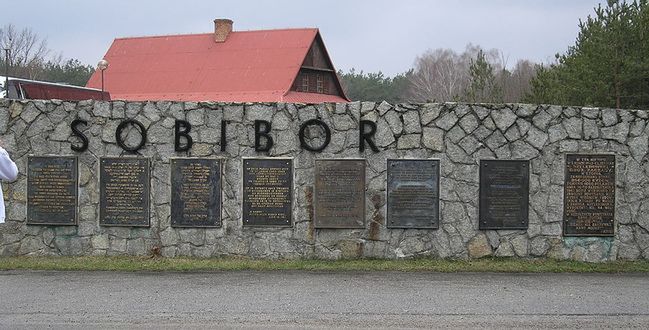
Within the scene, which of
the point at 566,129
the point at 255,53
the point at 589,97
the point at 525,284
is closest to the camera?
the point at 525,284

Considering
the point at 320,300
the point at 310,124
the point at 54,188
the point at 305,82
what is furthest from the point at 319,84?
the point at 320,300

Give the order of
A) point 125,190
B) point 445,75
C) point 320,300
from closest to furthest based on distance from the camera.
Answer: point 320,300 → point 125,190 → point 445,75

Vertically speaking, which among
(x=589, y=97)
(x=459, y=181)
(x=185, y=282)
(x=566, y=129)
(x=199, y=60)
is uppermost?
(x=199, y=60)

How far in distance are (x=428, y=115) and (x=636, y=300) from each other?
3.82 meters

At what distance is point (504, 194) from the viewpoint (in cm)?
1027

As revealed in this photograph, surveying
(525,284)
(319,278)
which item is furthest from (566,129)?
(319,278)

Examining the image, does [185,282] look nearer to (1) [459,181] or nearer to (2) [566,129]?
(1) [459,181]

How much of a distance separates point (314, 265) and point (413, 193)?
5.73 ft

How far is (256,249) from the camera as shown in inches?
411

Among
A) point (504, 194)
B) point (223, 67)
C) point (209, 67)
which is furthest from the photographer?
point (209, 67)

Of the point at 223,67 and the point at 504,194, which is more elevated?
the point at 223,67

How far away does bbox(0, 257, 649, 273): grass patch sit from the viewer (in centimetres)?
972

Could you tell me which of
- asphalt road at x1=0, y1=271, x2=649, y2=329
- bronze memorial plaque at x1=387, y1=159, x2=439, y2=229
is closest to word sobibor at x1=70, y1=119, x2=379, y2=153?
bronze memorial plaque at x1=387, y1=159, x2=439, y2=229

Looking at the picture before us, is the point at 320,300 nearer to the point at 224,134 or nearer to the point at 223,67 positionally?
the point at 224,134
